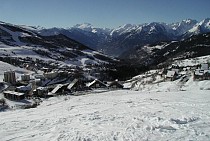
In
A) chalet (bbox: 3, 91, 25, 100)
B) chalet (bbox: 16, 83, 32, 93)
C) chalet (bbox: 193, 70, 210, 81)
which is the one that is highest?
chalet (bbox: 193, 70, 210, 81)

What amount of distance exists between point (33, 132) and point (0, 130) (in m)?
3.35

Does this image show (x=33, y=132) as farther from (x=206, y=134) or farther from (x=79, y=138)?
(x=206, y=134)

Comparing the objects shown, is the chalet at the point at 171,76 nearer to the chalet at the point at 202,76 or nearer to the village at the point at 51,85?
the village at the point at 51,85

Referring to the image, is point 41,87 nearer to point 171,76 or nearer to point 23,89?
point 23,89

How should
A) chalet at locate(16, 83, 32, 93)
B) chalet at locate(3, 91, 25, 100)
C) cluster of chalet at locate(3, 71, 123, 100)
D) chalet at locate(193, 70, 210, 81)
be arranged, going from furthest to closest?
chalet at locate(193, 70, 210, 81), chalet at locate(16, 83, 32, 93), cluster of chalet at locate(3, 71, 123, 100), chalet at locate(3, 91, 25, 100)

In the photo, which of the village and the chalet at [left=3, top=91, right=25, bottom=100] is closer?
the chalet at [left=3, top=91, right=25, bottom=100]

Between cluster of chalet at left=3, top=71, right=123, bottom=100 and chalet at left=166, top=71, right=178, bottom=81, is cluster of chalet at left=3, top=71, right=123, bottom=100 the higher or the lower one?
the lower one

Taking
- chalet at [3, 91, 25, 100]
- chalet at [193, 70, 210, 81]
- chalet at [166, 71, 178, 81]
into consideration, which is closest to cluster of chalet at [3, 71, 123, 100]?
chalet at [3, 91, 25, 100]

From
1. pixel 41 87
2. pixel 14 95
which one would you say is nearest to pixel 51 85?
pixel 41 87

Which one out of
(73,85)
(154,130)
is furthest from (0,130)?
(73,85)

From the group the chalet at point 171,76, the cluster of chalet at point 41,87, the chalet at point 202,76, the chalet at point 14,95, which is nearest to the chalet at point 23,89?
the cluster of chalet at point 41,87

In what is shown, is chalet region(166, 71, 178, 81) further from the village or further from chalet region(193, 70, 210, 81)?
chalet region(193, 70, 210, 81)

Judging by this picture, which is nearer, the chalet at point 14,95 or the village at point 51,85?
the chalet at point 14,95

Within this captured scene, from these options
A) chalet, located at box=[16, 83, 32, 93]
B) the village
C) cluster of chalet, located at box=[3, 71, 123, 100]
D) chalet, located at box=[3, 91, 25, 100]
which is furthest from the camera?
chalet, located at box=[16, 83, 32, 93]
